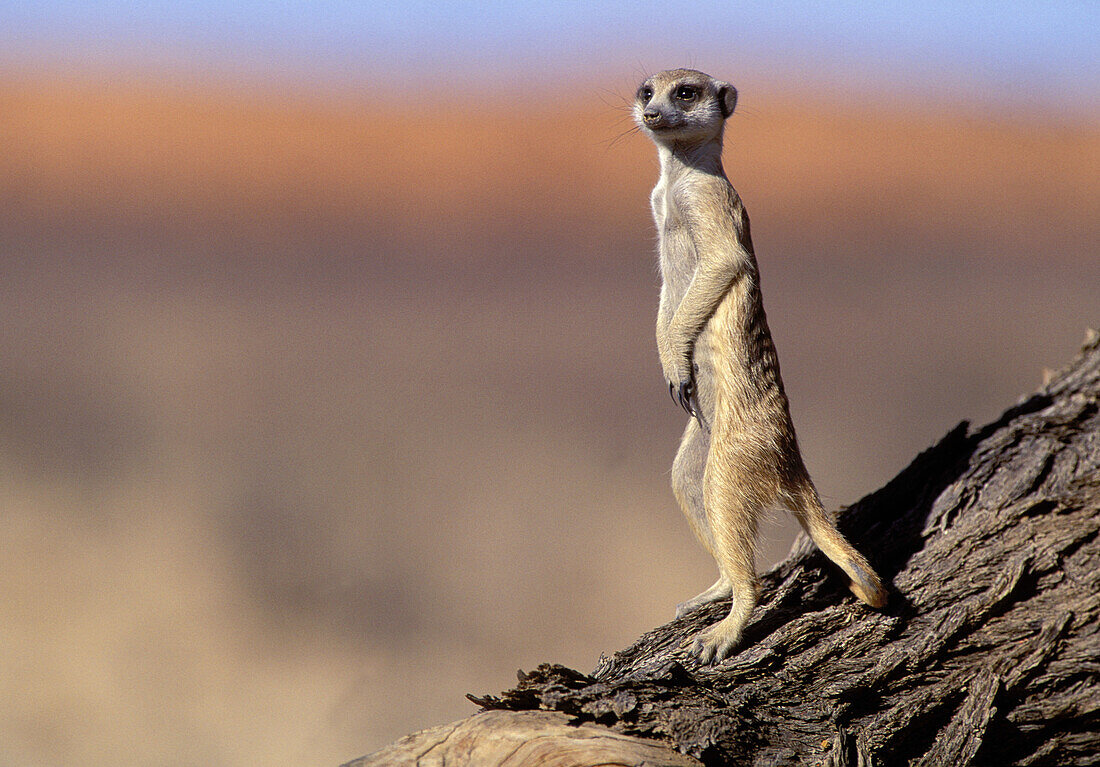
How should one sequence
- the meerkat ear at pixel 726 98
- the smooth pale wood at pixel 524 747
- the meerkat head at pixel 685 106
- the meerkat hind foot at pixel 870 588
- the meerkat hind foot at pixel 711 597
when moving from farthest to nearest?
the meerkat ear at pixel 726 98 → the meerkat head at pixel 685 106 → the meerkat hind foot at pixel 711 597 → the meerkat hind foot at pixel 870 588 → the smooth pale wood at pixel 524 747

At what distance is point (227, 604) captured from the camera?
8953 millimetres

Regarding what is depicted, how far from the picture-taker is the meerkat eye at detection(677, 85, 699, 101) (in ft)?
14.1

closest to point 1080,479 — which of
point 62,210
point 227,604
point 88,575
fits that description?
point 227,604

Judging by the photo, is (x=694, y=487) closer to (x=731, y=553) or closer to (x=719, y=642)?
(x=731, y=553)

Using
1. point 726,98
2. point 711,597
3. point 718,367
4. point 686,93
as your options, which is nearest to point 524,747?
point 711,597

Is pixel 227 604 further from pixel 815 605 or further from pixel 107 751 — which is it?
pixel 815 605

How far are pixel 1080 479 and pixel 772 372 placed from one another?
137 centimetres

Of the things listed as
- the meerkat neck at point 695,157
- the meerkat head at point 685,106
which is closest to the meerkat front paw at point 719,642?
the meerkat neck at point 695,157

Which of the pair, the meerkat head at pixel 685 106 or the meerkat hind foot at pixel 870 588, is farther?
the meerkat head at pixel 685 106

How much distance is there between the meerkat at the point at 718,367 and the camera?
3816 millimetres

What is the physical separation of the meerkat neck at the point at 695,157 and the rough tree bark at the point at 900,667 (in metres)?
1.78

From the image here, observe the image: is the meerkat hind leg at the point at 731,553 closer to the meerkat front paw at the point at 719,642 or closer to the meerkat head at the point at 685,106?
the meerkat front paw at the point at 719,642

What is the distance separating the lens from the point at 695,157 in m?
4.40

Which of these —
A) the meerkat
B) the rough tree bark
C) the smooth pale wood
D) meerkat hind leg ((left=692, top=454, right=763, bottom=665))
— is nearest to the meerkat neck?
the meerkat
